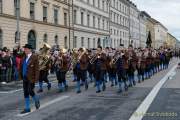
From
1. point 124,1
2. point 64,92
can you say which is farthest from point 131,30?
point 64,92

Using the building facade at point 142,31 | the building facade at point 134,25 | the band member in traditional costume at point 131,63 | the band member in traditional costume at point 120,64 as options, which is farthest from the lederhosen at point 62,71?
the building facade at point 142,31

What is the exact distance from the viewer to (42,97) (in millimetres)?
13961

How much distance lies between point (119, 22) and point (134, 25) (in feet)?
77.2

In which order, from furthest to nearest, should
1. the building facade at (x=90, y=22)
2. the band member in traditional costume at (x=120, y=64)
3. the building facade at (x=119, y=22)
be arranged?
the building facade at (x=119, y=22) < the building facade at (x=90, y=22) < the band member in traditional costume at (x=120, y=64)

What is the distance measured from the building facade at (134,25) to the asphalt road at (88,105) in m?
84.2

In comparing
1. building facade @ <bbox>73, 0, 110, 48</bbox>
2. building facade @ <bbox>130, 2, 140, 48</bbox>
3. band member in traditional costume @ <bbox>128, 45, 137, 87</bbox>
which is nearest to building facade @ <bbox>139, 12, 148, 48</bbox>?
building facade @ <bbox>130, 2, 140, 48</bbox>

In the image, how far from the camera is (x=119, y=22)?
275ft

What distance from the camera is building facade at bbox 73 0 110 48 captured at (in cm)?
5300

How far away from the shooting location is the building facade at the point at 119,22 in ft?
250

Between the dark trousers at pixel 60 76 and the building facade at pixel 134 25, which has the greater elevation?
the building facade at pixel 134 25

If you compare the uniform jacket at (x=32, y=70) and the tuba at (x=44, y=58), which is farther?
the tuba at (x=44, y=58)

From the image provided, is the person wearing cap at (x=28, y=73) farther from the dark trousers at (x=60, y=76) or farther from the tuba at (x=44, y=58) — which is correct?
the dark trousers at (x=60, y=76)

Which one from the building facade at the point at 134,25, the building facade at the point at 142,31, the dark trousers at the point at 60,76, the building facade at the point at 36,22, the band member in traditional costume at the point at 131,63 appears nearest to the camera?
the dark trousers at the point at 60,76

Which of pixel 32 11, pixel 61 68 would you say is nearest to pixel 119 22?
pixel 32 11
